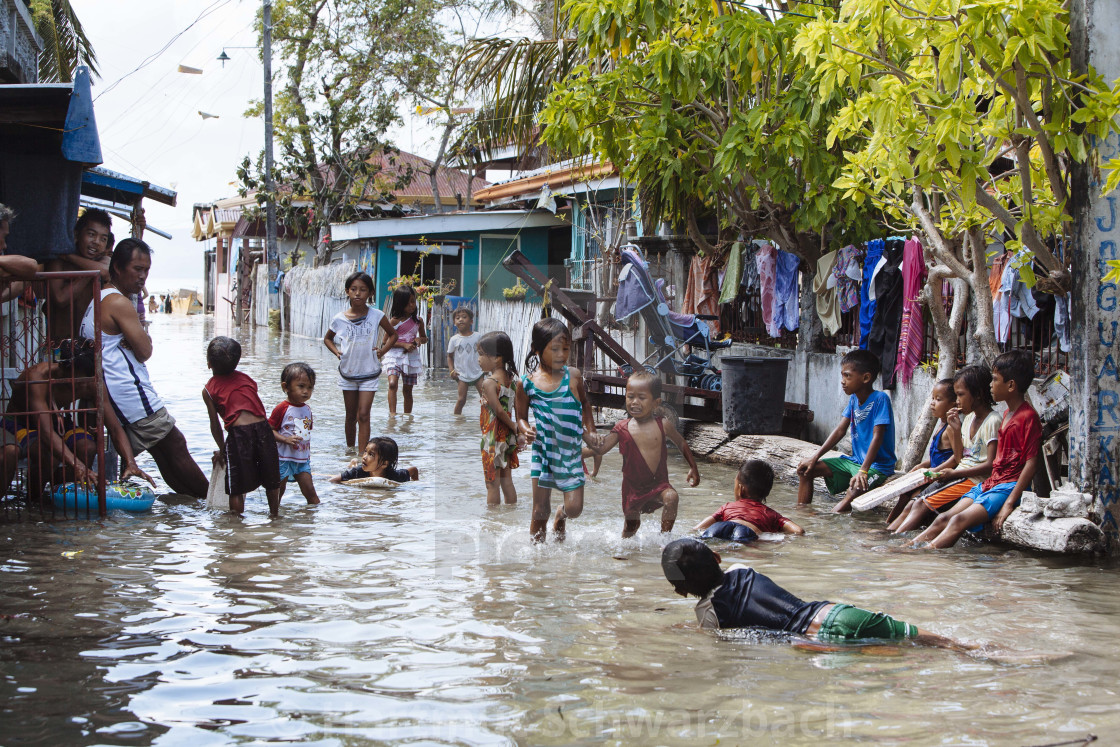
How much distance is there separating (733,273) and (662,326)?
124 centimetres

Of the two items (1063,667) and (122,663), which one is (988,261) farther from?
(122,663)

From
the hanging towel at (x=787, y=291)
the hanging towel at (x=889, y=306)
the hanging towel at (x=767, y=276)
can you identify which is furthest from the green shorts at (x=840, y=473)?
the hanging towel at (x=767, y=276)

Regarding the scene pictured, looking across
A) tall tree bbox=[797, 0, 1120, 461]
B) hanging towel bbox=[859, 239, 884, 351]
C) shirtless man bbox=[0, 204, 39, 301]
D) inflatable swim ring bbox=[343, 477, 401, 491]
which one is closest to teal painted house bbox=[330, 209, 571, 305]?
hanging towel bbox=[859, 239, 884, 351]

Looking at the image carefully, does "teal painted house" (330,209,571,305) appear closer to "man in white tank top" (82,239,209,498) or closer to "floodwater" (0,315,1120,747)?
"man in white tank top" (82,239,209,498)

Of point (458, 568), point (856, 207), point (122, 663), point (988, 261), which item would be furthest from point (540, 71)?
point (122, 663)

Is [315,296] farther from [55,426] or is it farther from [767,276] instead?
[55,426]

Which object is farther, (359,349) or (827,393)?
(827,393)

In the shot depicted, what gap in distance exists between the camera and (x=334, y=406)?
50.9 ft

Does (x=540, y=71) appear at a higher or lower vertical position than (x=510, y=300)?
higher

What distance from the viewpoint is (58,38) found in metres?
15.7

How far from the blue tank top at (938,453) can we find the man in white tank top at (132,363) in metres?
5.78

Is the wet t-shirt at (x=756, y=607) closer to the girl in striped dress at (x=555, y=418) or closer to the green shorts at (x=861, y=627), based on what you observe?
the green shorts at (x=861, y=627)

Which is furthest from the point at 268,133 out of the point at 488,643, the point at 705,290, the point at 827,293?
A: the point at 488,643

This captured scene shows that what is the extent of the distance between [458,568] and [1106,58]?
201 inches
